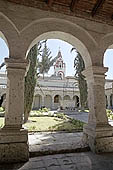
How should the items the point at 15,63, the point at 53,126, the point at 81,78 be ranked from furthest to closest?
1. the point at 81,78
2. the point at 53,126
3. the point at 15,63

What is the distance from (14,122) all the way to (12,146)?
1.54ft

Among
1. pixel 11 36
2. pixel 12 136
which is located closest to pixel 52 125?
pixel 12 136

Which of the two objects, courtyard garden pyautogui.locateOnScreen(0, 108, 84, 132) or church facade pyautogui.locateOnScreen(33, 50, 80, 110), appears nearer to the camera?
courtyard garden pyautogui.locateOnScreen(0, 108, 84, 132)

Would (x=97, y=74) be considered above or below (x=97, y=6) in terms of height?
below

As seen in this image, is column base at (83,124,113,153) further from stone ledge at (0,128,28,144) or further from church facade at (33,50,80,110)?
church facade at (33,50,80,110)

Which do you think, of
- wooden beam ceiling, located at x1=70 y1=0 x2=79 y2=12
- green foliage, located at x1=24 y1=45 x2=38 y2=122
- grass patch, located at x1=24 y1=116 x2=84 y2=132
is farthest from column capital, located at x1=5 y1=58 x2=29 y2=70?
green foliage, located at x1=24 y1=45 x2=38 y2=122

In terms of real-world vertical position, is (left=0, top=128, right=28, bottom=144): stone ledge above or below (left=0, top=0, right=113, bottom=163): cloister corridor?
below

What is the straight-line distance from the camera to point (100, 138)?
128 inches

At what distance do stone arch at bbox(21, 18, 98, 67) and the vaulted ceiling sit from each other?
31 cm

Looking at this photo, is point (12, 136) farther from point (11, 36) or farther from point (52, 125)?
point (52, 125)

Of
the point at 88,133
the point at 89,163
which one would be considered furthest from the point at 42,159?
the point at 88,133

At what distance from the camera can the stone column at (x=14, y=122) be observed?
2.75 meters

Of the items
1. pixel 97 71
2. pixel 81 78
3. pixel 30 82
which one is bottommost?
pixel 97 71

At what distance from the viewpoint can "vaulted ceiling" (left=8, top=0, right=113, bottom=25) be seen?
3.40 m
